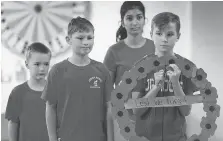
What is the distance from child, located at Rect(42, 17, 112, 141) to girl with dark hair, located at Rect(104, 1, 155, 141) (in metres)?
0.19

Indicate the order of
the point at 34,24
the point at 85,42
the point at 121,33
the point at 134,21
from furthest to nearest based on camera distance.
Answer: the point at 34,24, the point at 121,33, the point at 134,21, the point at 85,42

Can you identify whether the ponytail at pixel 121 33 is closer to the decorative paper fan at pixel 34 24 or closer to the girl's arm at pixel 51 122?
the girl's arm at pixel 51 122

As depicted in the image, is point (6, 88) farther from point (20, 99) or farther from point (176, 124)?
point (176, 124)

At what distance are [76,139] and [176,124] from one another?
0.94ft

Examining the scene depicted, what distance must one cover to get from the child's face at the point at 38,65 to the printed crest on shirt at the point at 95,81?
31 centimetres

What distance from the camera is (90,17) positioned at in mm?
2217

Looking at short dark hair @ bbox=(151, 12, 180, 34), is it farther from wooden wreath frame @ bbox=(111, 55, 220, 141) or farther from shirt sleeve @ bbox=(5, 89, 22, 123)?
shirt sleeve @ bbox=(5, 89, 22, 123)

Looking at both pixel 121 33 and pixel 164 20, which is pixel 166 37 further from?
pixel 121 33

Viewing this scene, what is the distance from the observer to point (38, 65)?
1.30m

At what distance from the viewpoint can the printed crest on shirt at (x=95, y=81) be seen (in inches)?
41.5

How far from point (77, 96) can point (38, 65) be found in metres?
0.33

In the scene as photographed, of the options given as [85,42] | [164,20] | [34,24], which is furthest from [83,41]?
[34,24]

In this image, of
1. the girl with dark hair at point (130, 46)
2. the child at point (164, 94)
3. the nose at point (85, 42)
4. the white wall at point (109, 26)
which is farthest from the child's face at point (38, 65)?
the white wall at point (109, 26)

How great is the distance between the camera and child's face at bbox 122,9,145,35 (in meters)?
1.22
